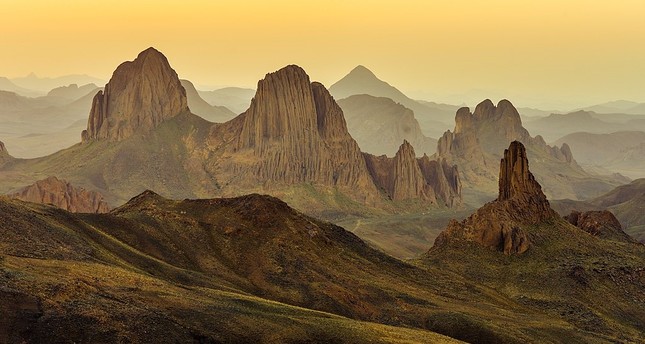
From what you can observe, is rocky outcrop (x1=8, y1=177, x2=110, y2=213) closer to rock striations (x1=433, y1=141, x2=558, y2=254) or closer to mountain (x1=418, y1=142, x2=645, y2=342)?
mountain (x1=418, y1=142, x2=645, y2=342)

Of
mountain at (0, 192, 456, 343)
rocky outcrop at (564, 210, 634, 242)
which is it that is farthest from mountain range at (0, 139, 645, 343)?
rocky outcrop at (564, 210, 634, 242)

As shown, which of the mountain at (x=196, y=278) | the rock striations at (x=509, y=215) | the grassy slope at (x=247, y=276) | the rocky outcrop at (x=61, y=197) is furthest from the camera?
the rocky outcrop at (x=61, y=197)

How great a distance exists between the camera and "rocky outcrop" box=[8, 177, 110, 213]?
191750mm

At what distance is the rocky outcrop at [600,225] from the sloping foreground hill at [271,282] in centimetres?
967

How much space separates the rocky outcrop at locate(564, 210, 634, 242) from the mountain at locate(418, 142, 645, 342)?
958 millimetres

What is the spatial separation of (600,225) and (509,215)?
3533cm

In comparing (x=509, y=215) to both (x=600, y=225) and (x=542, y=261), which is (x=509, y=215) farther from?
(x=600, y=225)

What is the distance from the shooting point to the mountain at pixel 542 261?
117 metres

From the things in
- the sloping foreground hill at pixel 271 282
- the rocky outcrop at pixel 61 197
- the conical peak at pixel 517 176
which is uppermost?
the conical peak at pixel 517 176

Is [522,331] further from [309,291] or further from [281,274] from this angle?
[281,274]

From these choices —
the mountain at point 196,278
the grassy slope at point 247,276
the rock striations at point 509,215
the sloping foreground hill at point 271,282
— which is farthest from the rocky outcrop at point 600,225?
the mountain at point 196,278

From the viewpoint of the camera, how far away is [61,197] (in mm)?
193500

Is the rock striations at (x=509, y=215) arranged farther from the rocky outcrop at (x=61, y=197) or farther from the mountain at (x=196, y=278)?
the rocky outcrop at (x=61, y=197)

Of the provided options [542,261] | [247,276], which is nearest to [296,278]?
[247,276]
